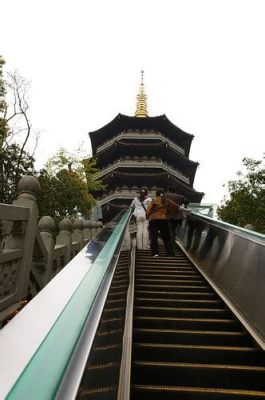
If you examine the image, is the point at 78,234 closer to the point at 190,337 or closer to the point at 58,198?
the point at 190,337

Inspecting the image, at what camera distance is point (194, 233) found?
30.6 feet

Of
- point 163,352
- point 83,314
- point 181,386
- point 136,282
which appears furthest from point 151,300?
point 83,314

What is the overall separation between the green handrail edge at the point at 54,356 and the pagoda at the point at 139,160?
2656 centimetres

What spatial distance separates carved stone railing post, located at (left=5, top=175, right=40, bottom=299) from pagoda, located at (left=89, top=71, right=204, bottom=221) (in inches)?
910

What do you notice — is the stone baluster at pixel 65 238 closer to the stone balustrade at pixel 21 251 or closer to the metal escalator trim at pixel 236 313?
the stone balustrade at pixel 21 251

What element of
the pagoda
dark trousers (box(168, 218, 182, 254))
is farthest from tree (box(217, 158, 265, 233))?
dark trousers (box(168, 218, 182, 254))

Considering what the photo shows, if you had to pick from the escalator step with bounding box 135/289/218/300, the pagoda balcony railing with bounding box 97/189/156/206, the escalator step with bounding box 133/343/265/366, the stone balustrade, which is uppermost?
the pagoda balcony railing with bounding box 97/189/156/206

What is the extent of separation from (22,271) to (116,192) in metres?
24.5

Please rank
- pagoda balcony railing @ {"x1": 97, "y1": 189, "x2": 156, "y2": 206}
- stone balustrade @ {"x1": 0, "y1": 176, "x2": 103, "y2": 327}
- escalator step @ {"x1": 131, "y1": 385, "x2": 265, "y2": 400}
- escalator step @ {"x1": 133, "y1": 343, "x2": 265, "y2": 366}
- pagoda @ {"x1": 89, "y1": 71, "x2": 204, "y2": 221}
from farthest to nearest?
pagoda @ {"x1": 89, "y1": 71, "x2": 204, "y2": 221} < pagoda balcony railing @ {"x1": 97, "y1": 189, "x2": 156, "y2": 206} < stone balustrade @ {"x1": 0, "y1": 176, "x2": 103, "y2": 327} < escalator step @ {"x1": 133, "y1": 343, "x2": 265, "y2": 366} < escalator step @ {"x1": 131, "y1": 385, "x2": 265, "y2": 400}

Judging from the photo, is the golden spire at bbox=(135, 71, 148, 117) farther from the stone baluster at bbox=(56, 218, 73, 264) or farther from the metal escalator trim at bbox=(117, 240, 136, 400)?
the metal escalator trim at bbox=(117, 240, 136, 400)

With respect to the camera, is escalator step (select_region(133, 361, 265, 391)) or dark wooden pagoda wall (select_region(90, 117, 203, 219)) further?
dark wooden pagoda wall (select_region(90, 117, 203, 219))

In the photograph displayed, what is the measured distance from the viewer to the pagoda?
28953 mm

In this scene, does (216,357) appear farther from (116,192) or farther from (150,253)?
(116,192)

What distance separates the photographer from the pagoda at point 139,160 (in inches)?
1140
